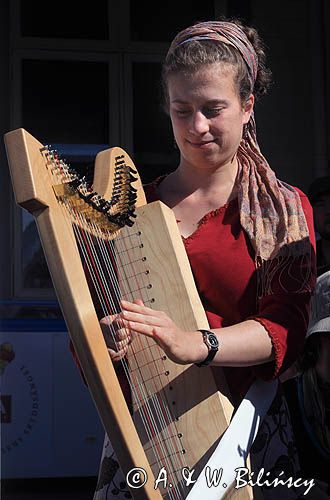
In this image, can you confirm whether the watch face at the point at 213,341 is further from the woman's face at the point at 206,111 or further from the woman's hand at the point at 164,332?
the woman's face at the point at 206,111

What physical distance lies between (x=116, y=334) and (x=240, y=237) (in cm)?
36

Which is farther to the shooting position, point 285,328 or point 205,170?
point 205,170

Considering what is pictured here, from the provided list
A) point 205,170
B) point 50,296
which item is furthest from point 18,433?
point 205,170

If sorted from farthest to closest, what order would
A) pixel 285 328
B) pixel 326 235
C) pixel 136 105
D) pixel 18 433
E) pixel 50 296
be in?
1. pixel 136 105
2. pixel 50 296
3. pixel 18 433
4. pixel 326 235
5. pixel 285 328

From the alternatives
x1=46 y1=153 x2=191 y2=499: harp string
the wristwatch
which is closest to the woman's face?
x1=46 y1=153 x2=191 y2=499: harp string

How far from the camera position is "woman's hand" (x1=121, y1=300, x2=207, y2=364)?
5.40 feet

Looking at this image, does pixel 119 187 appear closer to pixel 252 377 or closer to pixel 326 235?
pixel 252 377

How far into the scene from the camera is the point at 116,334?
168 centimetres

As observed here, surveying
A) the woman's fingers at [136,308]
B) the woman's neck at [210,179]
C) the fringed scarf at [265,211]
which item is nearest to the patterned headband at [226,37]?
the fringed scarf at [265,211]

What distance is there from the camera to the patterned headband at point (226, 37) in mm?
1903

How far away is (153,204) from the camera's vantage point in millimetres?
1860

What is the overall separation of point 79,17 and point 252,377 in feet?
13.5

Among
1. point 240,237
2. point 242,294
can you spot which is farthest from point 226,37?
point 242,294

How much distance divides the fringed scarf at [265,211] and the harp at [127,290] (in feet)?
0.47
